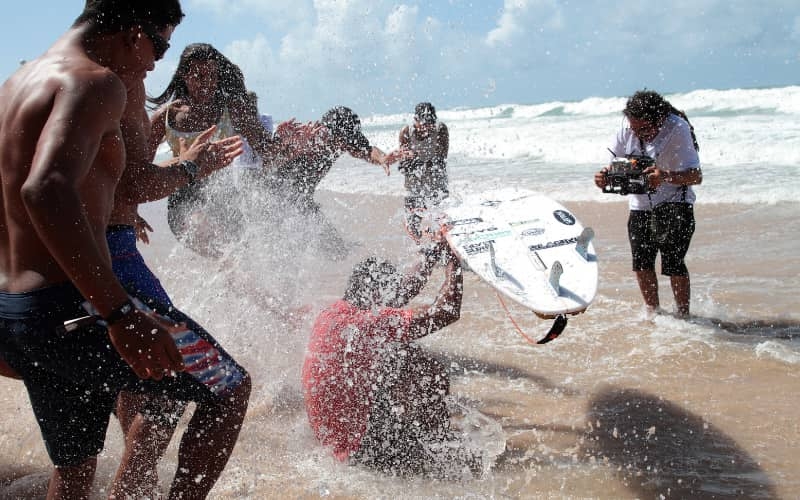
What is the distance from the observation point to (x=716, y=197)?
8930 millimetres

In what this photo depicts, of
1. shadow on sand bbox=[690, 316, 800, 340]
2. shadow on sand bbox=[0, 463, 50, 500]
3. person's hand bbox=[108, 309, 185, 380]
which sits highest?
person's hand bbox=[108, 309, 185, 380]

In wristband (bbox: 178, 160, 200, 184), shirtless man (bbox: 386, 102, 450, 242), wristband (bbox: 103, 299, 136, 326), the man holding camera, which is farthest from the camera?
shirtless man (bbox: 386, 102, 450, 242)

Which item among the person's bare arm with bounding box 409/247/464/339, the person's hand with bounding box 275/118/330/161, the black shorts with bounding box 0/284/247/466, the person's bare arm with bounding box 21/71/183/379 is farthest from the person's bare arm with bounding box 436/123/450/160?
the person's bare arm with bounding box 21/71/183/379

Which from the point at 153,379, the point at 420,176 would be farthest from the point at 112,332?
the point at 420,176

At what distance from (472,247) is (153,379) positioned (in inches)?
86.1

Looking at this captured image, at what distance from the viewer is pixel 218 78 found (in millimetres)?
4109

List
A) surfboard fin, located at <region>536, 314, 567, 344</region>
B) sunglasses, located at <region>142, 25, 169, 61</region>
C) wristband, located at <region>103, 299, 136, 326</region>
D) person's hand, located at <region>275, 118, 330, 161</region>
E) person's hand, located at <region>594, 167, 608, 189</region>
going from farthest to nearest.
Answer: person's hand, located at <region>275, 118, 330, 161</region> → person's hand, located at <region>594, 167, 608, 189</region> → surfboard fin, located at <region>536, 314, 567, 344</region> → sunglasses, located at <region>142, 25, 169, 61</region> → wristband, located at <region>103, 299, 136, 326</region>

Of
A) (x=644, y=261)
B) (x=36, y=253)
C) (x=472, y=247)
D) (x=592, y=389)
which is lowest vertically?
(x=592, y=389)

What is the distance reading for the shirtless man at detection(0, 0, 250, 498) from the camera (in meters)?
1.63

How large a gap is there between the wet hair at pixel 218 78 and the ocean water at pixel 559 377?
0.69 metres

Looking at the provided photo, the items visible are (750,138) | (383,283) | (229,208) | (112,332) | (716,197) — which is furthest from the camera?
(750,138)

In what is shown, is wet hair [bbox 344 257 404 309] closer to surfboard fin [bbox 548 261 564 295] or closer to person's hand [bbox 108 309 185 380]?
surfboard fin [bbox 548 261 564 295]

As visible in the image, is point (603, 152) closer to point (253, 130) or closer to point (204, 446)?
point (253, 130)

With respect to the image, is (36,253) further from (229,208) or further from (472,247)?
(229,208)
